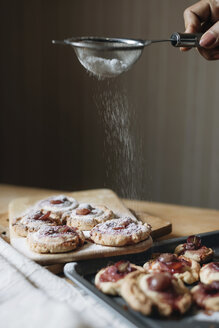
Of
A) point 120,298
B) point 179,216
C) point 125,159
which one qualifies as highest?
point 120,298

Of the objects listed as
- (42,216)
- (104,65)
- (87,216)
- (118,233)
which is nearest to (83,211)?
(87,216)

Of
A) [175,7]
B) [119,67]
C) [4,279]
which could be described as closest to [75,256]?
[4,279]

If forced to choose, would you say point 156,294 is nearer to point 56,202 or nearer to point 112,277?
point 112,277

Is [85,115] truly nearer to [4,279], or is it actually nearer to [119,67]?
[119,67]

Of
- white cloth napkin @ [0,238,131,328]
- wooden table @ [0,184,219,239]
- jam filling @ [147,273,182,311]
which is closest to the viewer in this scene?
white cloth napkin @ [0,238,131,328]

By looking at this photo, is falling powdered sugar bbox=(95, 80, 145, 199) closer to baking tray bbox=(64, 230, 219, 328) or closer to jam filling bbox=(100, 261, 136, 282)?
baking tray bbox=(64, 230, 219, 328)

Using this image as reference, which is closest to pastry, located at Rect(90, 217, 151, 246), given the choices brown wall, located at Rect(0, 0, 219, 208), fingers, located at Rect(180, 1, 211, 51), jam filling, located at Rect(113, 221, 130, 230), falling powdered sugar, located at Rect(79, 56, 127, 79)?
jam filling, located at Rect(113, 221, 130, 230)
